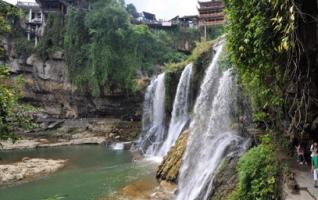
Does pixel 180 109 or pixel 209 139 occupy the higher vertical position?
pixel 209 139

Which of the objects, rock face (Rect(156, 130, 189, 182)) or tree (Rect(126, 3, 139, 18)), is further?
tree (Rect(126, 3, 139, 18))

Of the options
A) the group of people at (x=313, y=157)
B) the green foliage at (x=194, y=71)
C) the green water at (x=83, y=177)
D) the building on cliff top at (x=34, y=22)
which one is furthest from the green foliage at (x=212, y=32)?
the group of people at (x=313, y=157)

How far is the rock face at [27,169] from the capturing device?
1628cm

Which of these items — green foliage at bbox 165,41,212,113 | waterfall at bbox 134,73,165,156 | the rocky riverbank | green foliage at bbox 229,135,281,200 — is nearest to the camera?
green foliage at bbox 229,135,281,200

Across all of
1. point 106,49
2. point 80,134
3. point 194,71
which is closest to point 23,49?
point 106,49

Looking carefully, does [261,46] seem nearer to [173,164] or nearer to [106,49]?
[173,164]

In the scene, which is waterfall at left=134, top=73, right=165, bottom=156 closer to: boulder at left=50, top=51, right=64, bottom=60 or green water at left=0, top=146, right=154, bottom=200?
green water at left=0, top=146, right=154, bottom=200

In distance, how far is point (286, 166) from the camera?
286 inches

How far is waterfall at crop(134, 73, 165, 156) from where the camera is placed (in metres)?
23.6

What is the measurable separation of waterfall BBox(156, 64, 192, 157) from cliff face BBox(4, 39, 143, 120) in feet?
34.6

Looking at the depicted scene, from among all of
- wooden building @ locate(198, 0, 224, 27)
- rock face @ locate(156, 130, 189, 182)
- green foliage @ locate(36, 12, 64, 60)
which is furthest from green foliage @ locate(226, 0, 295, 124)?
green foliage @ locate(36, 12, 64, 60)

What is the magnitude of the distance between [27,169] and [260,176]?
47.5 ft

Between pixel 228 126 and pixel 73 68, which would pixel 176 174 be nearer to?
pixel 228 126

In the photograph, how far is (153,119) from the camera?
88.1ft
